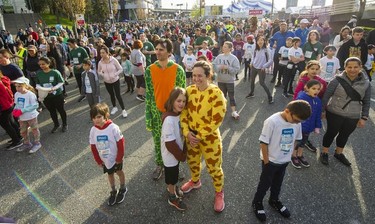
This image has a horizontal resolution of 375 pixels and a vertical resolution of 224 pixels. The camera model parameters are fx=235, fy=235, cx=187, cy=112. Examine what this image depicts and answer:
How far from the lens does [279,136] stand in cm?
269

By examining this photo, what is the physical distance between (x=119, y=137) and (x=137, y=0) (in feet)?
290

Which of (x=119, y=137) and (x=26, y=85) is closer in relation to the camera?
(x=119, y=137)

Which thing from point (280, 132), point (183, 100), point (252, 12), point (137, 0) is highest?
point (137, 0)

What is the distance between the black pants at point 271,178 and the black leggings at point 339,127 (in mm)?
1756

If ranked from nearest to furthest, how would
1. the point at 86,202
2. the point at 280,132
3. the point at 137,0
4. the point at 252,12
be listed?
1. the point at 280,132
2. the point at 86,202
3. the point at 252,12
4. the point at 137,0

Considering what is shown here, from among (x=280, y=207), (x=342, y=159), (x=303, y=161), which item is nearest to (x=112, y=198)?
(x=280, y=207)

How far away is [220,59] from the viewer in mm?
6125

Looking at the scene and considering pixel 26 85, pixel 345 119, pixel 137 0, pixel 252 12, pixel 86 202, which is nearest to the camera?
pixel 86 202

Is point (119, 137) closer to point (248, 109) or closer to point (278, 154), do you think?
point (278, 154)

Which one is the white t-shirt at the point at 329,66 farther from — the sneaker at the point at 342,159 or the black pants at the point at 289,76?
the sneaker at the point at 342,159

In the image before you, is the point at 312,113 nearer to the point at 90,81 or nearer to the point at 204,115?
the point at 204,115

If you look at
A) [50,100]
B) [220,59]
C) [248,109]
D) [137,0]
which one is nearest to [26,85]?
[50,100]

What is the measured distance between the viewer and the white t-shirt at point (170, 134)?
276 cm

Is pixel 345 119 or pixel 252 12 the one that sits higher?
pixel 252 12
